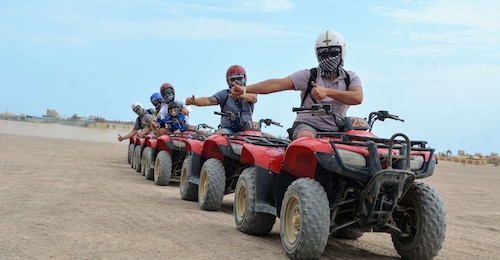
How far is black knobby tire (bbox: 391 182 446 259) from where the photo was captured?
630 cm

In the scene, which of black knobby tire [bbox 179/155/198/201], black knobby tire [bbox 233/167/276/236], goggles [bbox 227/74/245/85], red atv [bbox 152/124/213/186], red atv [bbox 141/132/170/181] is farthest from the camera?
red atv [bbox 141/132/170/181]

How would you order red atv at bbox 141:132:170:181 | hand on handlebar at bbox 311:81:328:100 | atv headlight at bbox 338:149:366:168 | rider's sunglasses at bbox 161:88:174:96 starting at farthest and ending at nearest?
rider's sunglasses at bbox 161:88:174:96, red atv at bbox 141:132:170:181, hand on handlebar at bbox 311:81:328:100, atv headlight at bbox 338:149:366:168

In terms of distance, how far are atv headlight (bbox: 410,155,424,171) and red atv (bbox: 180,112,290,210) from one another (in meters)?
2.40

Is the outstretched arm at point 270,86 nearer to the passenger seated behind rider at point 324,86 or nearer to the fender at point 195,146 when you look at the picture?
the passenger seated behind rider at point 324,86

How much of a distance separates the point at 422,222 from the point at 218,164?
4272 millimetres

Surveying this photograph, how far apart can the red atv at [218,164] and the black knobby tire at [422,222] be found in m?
2.20

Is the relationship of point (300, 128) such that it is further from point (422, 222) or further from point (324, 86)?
point (422, 222)

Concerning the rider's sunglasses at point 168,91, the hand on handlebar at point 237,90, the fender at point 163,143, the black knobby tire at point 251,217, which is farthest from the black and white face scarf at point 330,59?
the rider's sunglasses at point 168,91

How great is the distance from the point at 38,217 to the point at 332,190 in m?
3.65

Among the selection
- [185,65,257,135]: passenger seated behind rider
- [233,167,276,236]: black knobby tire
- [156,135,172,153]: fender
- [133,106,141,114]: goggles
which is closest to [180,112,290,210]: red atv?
[185,65,257,135]: passenger seated behind rider

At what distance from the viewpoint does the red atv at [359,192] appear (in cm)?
598

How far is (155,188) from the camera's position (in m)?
13.7

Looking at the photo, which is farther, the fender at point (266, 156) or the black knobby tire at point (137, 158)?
the black knobby tire at point (137, 158)

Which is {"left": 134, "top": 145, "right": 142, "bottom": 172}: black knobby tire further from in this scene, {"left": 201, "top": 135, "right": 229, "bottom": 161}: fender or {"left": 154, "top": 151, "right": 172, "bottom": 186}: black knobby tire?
{"left": 201, "top": 135, "right": 229, "bottom": 161}: fender
